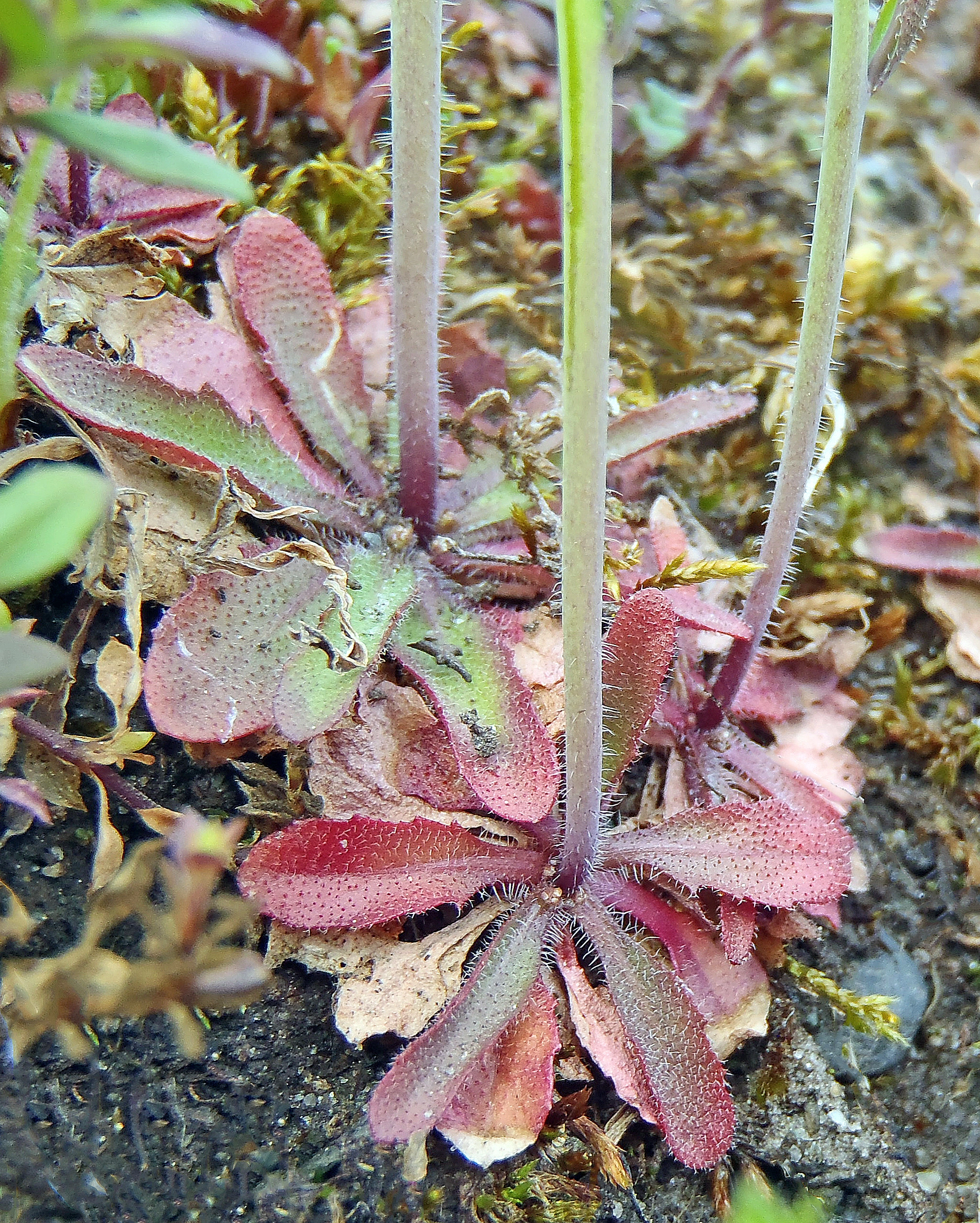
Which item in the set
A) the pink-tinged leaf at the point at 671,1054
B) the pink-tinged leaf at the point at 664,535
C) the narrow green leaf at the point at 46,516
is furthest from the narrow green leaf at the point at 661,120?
the narrow green leaf at the point at 46,516

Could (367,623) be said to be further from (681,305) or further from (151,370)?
(681,305)

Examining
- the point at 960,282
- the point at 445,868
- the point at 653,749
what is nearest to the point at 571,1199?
the point at 445,868

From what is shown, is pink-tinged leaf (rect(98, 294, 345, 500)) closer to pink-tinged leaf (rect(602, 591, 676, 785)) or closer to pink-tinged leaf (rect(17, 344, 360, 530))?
pink-tinged leaf (rect(17, 344, 360, 530))

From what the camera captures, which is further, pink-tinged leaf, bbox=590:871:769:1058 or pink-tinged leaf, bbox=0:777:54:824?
pink-tinged leaf, bbox=590:871:769:1058

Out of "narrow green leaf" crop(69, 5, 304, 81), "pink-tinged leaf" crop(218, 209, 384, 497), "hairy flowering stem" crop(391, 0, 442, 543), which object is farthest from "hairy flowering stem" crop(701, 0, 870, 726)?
"narrow green leaf" crop(69, 5, 304, 81)

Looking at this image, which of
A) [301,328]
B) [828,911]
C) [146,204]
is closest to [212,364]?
[301,328]

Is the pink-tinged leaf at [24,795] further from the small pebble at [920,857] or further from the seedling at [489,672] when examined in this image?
the small pebble at [920,857]
